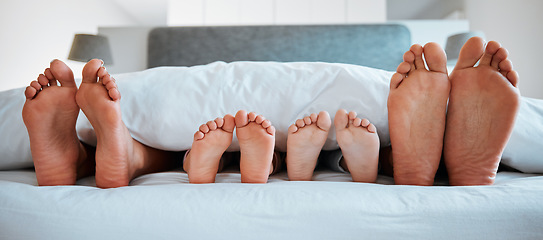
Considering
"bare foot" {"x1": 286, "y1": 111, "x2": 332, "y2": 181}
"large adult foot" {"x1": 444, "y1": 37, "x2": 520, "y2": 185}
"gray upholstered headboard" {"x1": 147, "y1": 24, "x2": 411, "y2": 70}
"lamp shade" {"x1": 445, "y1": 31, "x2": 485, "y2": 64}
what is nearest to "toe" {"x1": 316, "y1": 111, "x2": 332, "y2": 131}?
"bare foot" {"x1": 286, "y1": 111, "x2": 332, "y2": 181}

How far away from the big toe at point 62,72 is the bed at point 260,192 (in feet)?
0.36

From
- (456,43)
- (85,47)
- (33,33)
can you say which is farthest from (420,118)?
(33,33)

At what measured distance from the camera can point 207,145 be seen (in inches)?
24.2

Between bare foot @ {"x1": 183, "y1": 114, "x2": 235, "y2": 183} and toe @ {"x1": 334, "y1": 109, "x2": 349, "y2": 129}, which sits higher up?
toe @ {"x1": 334, "y1": 109, "x2": 349, "y2": 129}

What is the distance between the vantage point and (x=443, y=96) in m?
0.64

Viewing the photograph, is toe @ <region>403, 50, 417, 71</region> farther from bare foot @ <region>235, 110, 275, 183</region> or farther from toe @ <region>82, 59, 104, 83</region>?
toe @ <region>82, 59, 104, 83</region>

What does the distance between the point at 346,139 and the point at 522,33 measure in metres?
3.00

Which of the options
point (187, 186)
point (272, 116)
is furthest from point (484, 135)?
point (187, 186)

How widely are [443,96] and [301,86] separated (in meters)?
0.26

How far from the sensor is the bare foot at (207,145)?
0.61 meters

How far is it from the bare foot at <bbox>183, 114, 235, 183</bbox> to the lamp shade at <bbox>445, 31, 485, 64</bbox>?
182 cm

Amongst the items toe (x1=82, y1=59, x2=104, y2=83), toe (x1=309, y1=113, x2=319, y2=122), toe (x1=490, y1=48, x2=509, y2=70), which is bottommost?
toe (x1=309, y1=113, x2=319, y2=122)

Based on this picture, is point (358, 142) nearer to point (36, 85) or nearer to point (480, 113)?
point (480, 113)

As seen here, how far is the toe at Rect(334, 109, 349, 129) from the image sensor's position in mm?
632
